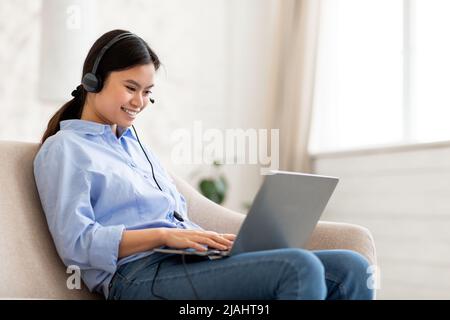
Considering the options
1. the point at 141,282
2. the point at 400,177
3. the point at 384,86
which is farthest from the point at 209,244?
the point at 384,86

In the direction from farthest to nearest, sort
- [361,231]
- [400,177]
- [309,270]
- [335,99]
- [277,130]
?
1. [277,130]
2. [335,99]
3. [400,177]
4. [361,231]
5. [309,270]

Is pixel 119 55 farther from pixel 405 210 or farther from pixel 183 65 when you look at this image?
pixel 183 65

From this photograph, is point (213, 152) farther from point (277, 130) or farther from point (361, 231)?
point (361, 231)

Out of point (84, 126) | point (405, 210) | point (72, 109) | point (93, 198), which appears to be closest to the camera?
point (93, 198)

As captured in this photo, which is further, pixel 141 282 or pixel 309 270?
pixel 141 282

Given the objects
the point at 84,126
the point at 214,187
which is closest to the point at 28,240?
the point at 84,126

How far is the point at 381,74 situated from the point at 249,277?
2.18 metres

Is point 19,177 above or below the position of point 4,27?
below

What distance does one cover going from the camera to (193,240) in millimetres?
1249

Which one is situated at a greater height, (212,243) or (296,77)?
(296,77)

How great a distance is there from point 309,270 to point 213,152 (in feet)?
8.22

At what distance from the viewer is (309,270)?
3.65 ft

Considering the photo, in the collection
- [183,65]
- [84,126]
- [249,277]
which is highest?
[183,65]

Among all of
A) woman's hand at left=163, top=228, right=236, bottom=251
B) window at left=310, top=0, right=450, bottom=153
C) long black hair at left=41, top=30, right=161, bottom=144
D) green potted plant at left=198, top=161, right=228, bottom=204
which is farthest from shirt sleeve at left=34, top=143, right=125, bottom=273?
green potted plant at left=198, top=161, right=228, bottom=204
